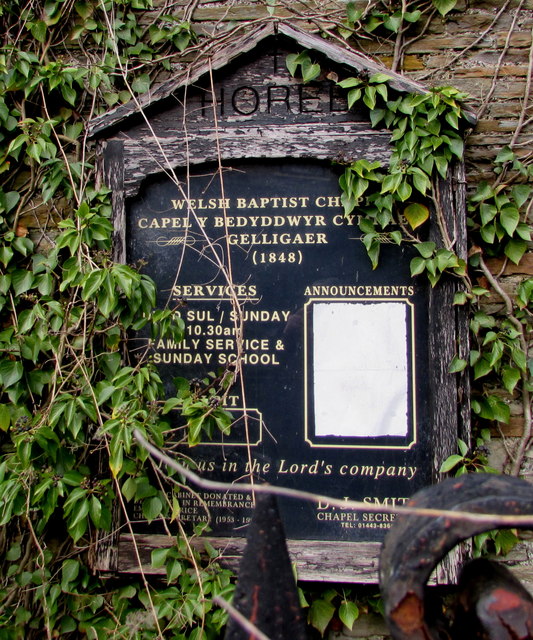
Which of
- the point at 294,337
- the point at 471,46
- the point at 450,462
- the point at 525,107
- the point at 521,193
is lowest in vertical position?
the point at 450,462

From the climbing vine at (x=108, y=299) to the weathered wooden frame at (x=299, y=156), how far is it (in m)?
0.07

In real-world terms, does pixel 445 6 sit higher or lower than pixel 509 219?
higher

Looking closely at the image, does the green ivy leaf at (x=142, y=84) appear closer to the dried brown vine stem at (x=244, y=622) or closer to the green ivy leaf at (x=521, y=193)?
the green ivy leaf at (x=521, y=193)

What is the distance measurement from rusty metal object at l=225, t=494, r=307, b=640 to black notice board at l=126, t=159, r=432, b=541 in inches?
47.9

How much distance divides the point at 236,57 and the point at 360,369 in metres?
1.40

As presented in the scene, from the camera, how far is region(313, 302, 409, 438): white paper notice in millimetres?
2305

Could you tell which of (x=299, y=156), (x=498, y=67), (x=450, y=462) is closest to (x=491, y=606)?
(x=450, y=462)

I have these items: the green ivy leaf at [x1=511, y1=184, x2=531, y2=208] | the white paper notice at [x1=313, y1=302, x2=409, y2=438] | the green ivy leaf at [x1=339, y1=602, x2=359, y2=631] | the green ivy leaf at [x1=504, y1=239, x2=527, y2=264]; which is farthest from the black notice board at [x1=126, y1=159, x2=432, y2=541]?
the green ivy leaf at [x1=511, y1=184, x2=531, y2=208]

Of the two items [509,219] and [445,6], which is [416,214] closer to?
[509,219]

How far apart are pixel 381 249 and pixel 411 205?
0.21m

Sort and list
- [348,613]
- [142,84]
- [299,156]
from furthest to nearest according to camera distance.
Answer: [142,84], [299,156], [348,613]

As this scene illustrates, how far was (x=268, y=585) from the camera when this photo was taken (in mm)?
1022

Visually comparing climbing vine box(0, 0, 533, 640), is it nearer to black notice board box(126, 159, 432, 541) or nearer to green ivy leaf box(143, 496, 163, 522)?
green ivy leaf box(143, 496, 163, 522)

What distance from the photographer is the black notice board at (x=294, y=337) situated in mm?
2295
